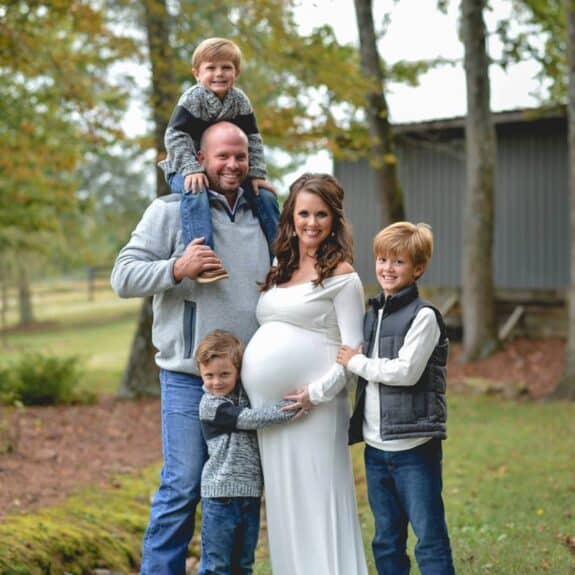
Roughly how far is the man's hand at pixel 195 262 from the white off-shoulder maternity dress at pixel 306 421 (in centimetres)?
34

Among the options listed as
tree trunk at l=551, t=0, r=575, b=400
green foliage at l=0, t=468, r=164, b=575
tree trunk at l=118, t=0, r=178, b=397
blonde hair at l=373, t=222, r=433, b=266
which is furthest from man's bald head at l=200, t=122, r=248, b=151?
tree trunk at l=551, t=0, r=575, b=400

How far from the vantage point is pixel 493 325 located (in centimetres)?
1738

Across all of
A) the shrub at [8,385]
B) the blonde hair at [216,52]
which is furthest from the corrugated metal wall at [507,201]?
the blonde hair at [216,52]

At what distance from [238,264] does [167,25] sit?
32.3 feet

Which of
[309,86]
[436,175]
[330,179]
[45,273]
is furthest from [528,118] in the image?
[45,273]

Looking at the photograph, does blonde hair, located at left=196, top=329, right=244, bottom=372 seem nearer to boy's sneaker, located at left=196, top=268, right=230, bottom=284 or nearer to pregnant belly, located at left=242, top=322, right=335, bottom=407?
pregnant belly, located at left=242, top=322, right=335, bottom=407

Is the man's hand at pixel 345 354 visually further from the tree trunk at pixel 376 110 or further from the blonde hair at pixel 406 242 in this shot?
the tree trunk at pixel 376 110

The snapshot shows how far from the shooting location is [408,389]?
412cm

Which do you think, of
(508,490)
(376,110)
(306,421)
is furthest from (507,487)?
(376,110)

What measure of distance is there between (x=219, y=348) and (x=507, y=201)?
16.3 metres

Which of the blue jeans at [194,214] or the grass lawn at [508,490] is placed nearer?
the blue jeans at [194,214]

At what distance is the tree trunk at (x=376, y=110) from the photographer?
1413 cm

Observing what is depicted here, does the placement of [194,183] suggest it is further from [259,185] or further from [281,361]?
[281,361]

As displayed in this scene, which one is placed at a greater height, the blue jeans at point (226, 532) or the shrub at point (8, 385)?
the blue jeans at point (226, 532)
